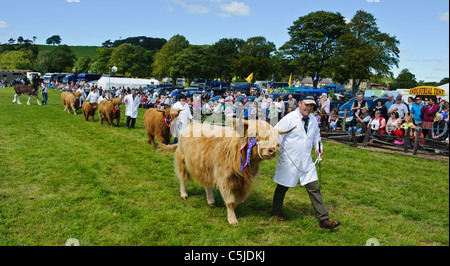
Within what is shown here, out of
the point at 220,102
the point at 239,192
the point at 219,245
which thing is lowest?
the point at 219,245

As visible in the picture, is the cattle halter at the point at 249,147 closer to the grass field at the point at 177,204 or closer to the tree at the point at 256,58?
the grass field at the point at 177,204

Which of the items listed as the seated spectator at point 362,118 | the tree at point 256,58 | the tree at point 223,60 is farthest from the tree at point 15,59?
the seated spectator at point 362,118

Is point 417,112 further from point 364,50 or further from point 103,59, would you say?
point 103,59

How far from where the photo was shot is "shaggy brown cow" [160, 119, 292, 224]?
4.31 meters

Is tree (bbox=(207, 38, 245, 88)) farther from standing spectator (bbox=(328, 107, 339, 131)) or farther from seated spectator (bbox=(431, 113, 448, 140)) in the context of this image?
seated spectator (bbox=(431, 113, 448, 140))

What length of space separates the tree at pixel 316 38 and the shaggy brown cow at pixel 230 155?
138 feet

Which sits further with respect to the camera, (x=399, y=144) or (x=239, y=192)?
(x=399, y=144)

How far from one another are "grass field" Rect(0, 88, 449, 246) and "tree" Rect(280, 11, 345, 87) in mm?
39008

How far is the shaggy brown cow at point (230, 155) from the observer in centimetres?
431

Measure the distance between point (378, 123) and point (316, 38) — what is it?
37790mm
